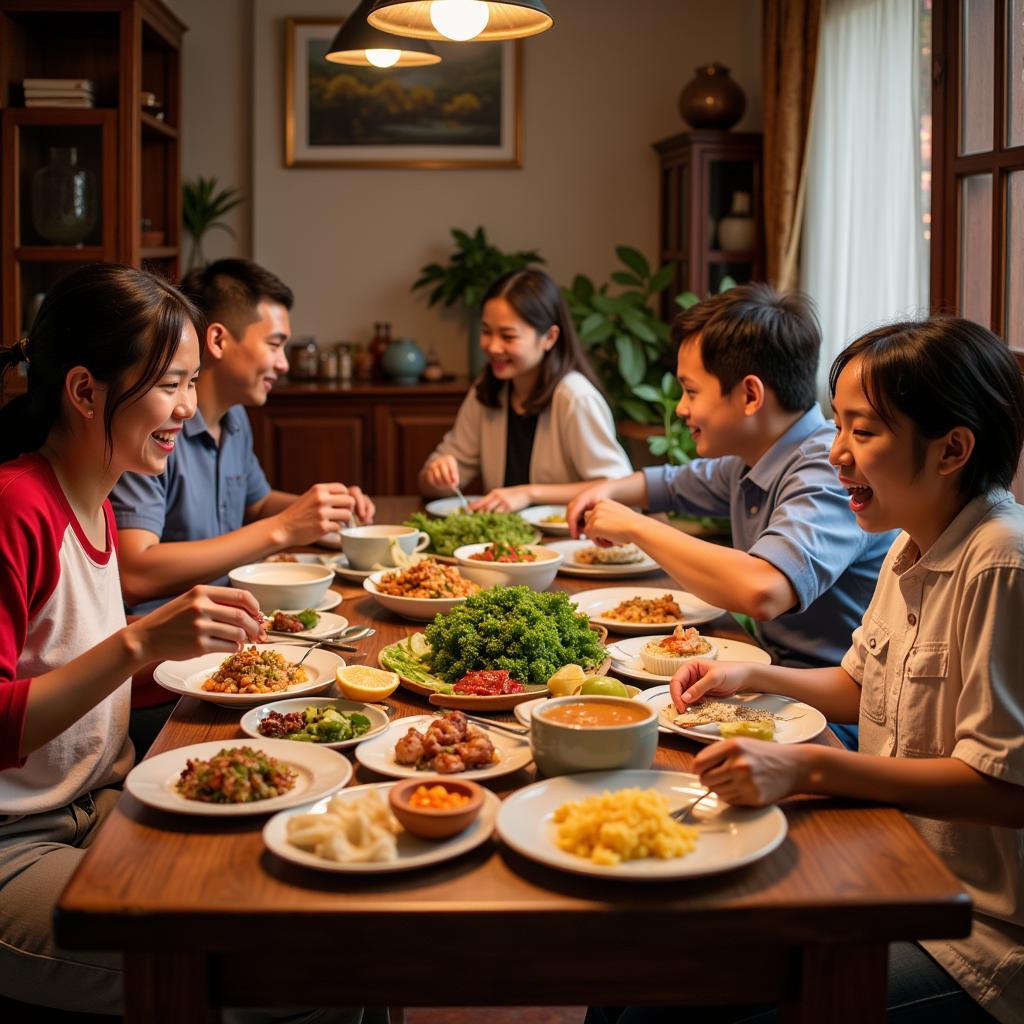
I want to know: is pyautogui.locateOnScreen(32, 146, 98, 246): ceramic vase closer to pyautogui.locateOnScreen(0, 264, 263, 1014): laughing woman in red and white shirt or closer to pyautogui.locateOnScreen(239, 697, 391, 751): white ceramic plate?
pyautogui.locateOnScreen(0, 264, 263, 1014): laughing woman in red and white shirt

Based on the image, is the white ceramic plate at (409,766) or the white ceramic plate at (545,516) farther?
the white ceramic plate at (545,516)

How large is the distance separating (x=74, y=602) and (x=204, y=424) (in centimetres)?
115

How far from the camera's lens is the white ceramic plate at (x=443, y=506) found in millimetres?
3156

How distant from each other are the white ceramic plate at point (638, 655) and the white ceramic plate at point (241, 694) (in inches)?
16.0

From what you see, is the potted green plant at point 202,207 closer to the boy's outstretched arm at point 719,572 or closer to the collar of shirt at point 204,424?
the collar of shirt at point 204,424

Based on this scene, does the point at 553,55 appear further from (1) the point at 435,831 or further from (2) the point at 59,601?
(1) the point at 435,831

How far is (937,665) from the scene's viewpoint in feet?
4.87

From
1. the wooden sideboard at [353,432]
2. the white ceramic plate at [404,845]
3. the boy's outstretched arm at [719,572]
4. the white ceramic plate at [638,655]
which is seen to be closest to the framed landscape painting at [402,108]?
the wooden sideboard at [353,432]

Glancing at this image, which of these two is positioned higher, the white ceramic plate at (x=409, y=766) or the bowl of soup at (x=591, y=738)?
the bowl of soup at (x=591, y=738)

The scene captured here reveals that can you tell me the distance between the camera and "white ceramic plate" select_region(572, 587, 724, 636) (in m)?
2.04

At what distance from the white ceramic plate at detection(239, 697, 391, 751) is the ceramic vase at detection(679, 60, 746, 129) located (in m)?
4.08

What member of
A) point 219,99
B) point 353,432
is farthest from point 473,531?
point 219,99

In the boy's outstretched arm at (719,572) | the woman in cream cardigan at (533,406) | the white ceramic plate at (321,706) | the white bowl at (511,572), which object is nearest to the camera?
the white ceramic plate at (321,706)

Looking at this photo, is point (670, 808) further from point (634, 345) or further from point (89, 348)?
point (634, 345)
